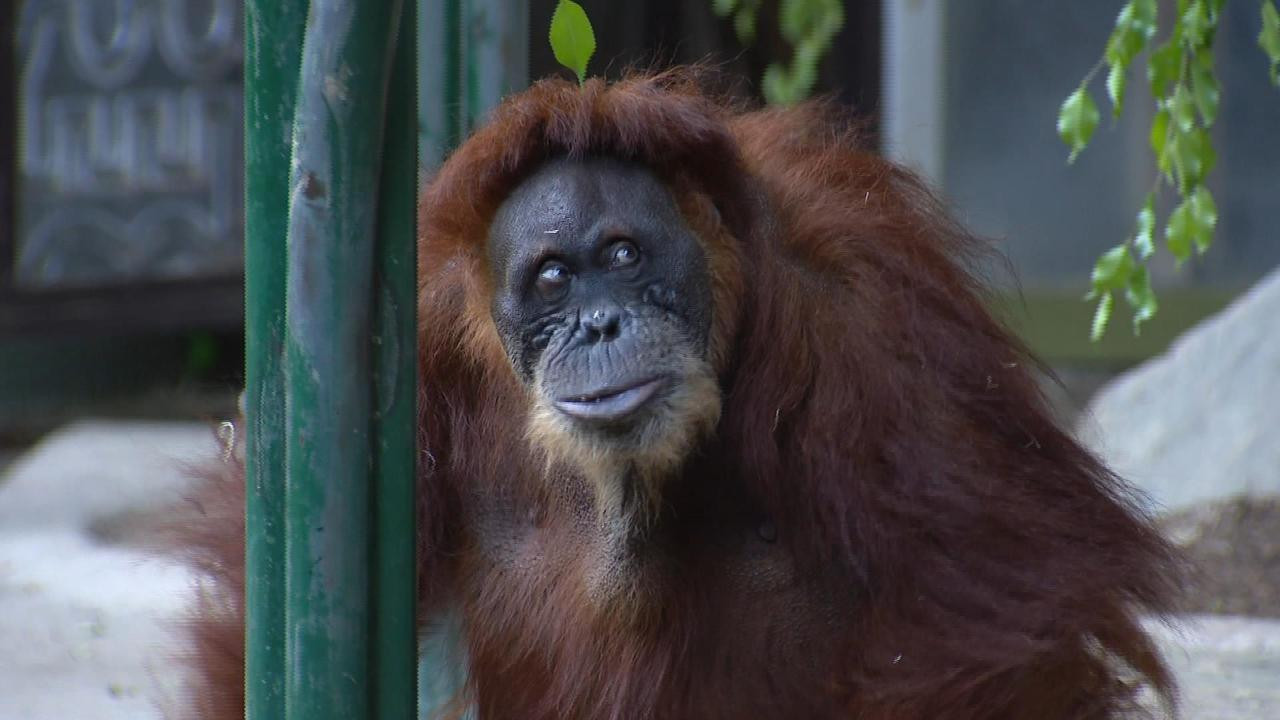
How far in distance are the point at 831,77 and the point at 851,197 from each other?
3.66 m

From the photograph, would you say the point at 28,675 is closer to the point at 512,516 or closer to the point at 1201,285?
the point at 512,516

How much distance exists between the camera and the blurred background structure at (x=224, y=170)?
30.2ft

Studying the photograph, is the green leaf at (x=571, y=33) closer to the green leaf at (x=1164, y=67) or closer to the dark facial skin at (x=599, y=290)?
the dark facial skin at (x=599, y=290)

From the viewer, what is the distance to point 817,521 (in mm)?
2746

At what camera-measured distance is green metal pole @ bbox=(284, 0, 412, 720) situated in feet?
5.01

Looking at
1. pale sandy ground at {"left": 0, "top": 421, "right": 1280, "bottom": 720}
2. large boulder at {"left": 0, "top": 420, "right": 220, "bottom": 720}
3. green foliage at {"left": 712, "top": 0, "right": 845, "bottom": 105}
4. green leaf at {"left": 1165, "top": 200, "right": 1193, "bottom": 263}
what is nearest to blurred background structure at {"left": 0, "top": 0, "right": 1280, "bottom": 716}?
large boulder at {"left": 0, "top": 420, "right": 220, "bottom": 720}

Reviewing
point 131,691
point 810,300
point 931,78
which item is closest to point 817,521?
point 810,300

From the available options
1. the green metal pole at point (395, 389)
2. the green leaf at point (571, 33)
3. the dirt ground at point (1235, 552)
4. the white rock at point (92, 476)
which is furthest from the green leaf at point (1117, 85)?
the white rock at point (92, 476)

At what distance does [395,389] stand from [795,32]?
308 centimetres

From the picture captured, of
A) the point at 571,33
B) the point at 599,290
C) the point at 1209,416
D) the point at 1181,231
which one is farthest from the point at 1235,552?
the point at 571,33

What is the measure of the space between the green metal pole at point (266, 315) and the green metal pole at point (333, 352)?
Answer: 0.12 feet

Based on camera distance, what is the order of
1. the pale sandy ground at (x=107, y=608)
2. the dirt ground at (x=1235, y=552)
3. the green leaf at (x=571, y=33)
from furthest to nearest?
the dirt ground at (x=1235, y=552)
the pale sandy ground at (x=107, y=608)
the green leaf at (x=571, y=33)

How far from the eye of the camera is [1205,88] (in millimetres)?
3277

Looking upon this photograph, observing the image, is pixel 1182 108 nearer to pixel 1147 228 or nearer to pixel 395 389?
pixel 1147 228
